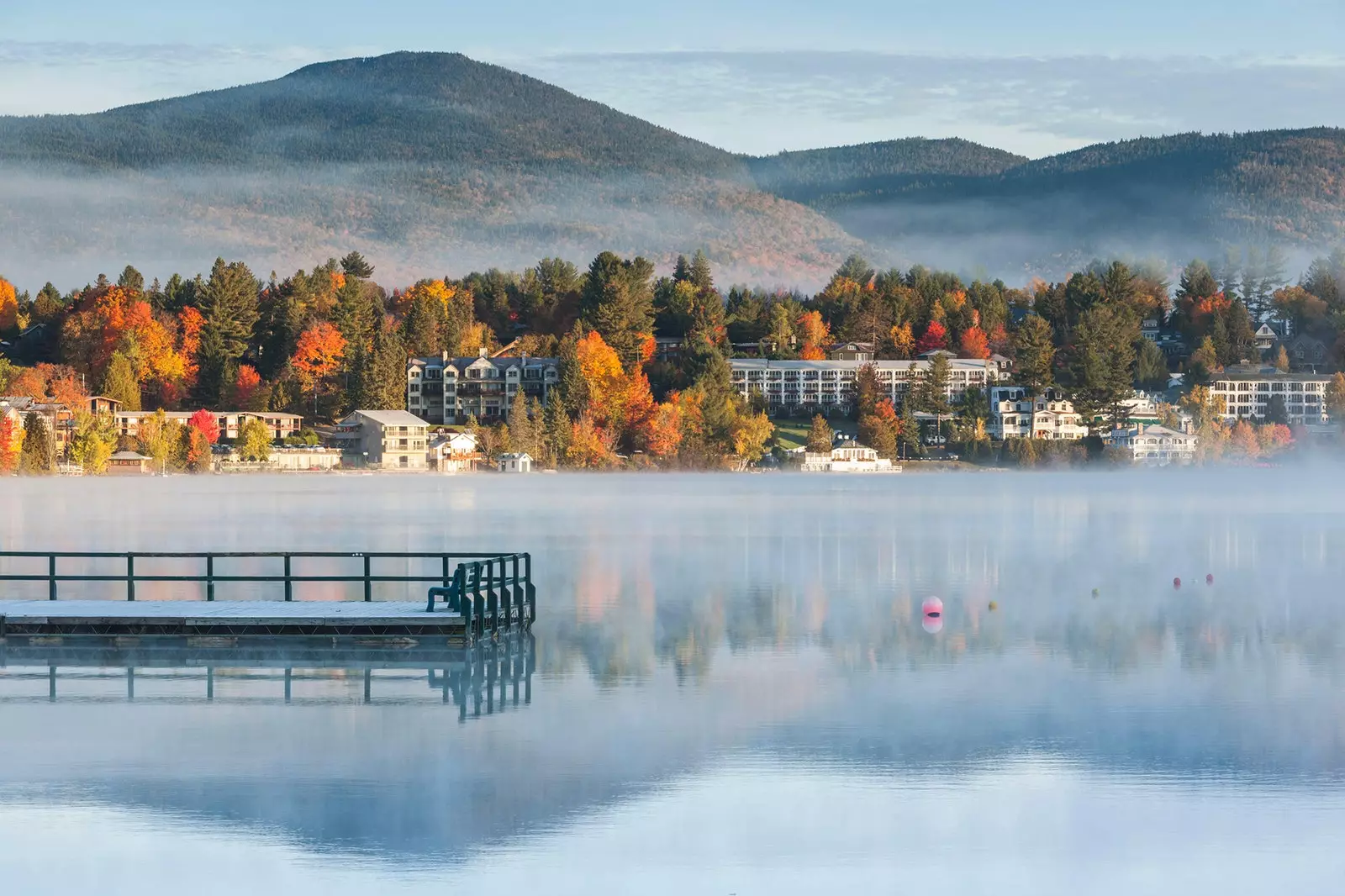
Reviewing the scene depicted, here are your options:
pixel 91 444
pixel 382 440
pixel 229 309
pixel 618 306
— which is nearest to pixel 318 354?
pixel 229 309

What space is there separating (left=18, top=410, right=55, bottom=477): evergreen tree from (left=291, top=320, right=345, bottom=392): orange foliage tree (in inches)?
1247

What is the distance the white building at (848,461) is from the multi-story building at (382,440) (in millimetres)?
39231

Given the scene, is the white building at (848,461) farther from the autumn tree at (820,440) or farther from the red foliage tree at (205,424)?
the red foliage tree at (205,424)

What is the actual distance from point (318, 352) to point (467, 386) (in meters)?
18.3

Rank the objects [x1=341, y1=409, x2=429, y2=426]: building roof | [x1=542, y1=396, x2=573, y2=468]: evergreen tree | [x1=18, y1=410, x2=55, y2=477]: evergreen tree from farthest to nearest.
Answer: [x1=542, y1=396, x2=573, y2=468]: evergreen tree, [x1=341, y1=409, x2=429, y2=426]: building roof, [x1=18, y1=410, x2=55, y2=477]: evergreen tree

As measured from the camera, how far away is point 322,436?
182 m

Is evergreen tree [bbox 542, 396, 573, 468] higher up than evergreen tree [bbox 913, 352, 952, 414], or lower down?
lower down

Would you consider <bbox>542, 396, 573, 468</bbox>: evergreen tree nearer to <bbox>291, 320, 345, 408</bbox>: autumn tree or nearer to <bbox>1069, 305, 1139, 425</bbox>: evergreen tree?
<bbox>291, 320, 345, 408</bbox>: autumn tree

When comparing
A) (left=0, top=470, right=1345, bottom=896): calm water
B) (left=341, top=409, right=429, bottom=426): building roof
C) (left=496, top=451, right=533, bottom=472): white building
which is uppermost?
(left=0, top=470, right=1345, bottom=896): calm water

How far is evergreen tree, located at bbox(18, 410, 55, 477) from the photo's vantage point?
507 ft

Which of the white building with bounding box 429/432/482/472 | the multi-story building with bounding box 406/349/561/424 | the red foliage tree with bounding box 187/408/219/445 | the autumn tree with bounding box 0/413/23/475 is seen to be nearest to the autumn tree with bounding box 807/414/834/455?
the multi-story building with bounding box 406/349/561/424

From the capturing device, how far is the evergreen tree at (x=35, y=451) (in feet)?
507

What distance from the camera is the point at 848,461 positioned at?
196 metres

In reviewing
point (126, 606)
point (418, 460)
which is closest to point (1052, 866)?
point (126, 606)
